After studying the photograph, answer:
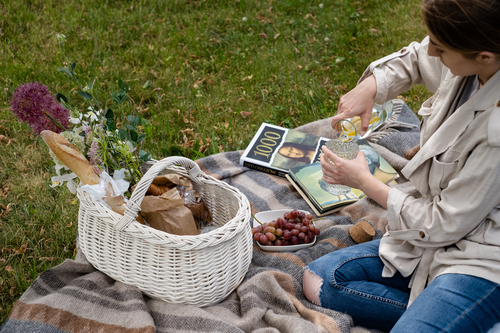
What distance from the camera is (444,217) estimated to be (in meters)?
1.68

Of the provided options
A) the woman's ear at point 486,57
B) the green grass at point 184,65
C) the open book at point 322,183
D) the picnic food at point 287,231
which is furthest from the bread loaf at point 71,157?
the woman's ear at point 486,57

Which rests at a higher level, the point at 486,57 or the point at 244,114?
the point at 486,57

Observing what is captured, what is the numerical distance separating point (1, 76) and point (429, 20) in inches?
138

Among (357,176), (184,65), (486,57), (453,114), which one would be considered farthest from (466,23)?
(184,65)

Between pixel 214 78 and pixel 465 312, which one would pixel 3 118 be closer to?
pixel 214 78

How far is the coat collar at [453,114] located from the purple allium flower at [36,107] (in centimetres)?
159

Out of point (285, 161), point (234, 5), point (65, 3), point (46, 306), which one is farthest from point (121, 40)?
point (46, 306)

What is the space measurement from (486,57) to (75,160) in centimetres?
168

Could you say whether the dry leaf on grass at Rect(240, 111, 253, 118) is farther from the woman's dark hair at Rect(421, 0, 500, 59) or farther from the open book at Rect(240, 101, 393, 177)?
the woman's dark hair at Rect(421, 0, 500, 59)

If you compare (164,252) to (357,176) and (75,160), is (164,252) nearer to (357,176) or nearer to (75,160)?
(75,160)

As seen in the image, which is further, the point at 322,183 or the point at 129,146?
the point at 322,183

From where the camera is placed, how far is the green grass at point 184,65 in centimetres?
289

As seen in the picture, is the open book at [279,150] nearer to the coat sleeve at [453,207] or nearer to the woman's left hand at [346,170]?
the woman's left hand at [346,170]

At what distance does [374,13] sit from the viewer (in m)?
4.93
